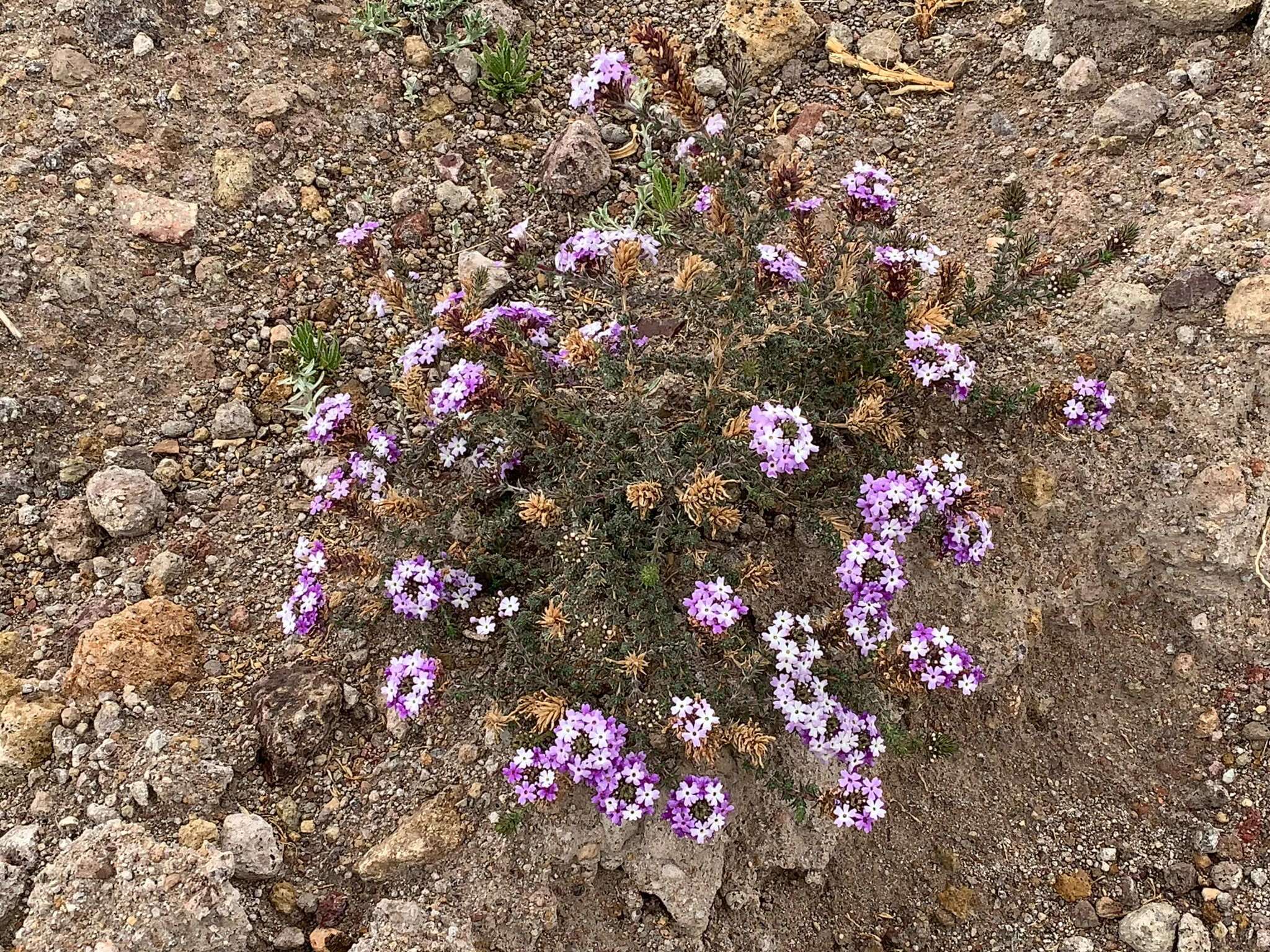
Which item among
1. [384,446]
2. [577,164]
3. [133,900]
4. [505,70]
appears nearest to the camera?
[133,900]

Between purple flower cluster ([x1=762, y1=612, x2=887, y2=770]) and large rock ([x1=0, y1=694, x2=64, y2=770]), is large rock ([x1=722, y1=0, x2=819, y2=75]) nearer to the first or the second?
purple flower cluster ([x1=762, y1=612, x2=887, y2=770])

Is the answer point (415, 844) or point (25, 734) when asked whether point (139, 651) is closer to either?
point (25, 734)

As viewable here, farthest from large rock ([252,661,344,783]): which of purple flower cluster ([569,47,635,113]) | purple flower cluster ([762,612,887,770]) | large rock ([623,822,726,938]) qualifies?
purple flower cluster ([569,47,635,113])

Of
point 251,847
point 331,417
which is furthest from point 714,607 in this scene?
point 251,847

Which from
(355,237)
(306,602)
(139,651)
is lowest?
(139,651)

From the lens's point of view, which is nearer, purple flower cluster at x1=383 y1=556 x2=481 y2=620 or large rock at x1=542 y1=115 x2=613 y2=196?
purple flower cluster at x1=383 y1=556 x2=481 y2=620

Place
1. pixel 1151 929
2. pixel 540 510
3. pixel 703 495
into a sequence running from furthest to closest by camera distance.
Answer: pixel 1151 929, pixel 540 510, pixel 703 495

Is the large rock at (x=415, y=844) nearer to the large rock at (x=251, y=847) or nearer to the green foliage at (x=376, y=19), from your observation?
the large rock at (x=251, y=847)

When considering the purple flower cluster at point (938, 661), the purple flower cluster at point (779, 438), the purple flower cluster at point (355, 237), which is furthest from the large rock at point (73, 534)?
the purple flower cluster at point (938, 661)
